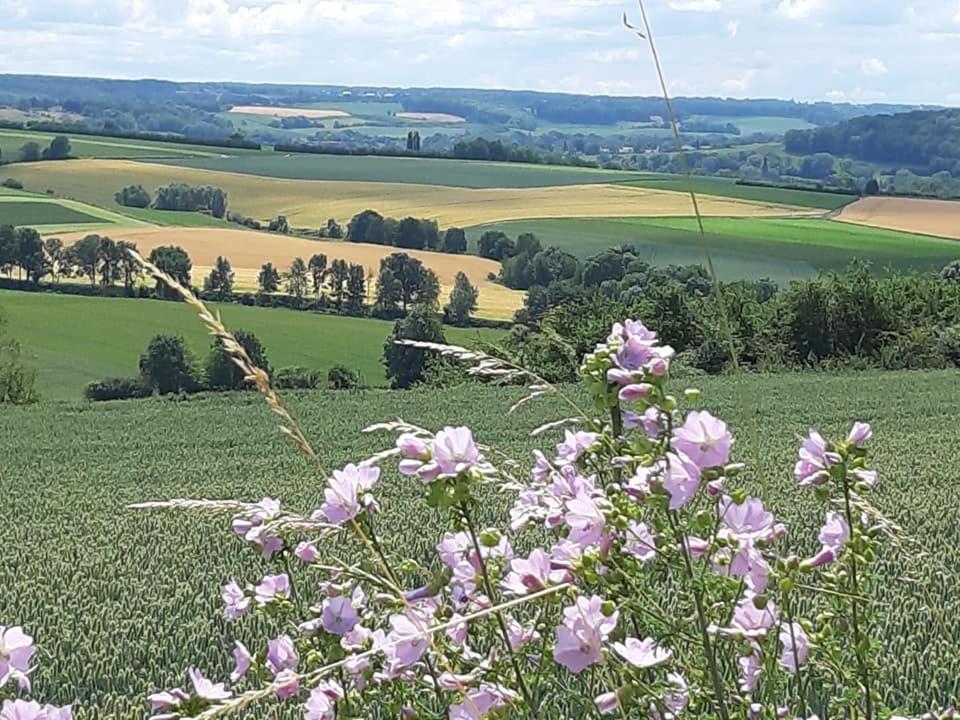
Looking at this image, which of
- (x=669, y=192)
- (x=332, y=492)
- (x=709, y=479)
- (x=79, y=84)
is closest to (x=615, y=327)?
(x=709, y=479)

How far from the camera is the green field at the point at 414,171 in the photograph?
241 feet

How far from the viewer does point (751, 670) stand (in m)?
1.72

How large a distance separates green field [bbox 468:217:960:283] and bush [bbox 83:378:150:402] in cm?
1669

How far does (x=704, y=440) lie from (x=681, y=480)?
0.05 m

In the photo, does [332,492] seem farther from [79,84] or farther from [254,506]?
[79,84]

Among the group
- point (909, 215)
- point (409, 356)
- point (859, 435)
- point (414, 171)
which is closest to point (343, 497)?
point (859, 435)

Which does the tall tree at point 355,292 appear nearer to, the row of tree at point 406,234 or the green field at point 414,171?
the row of tree at point 406,234

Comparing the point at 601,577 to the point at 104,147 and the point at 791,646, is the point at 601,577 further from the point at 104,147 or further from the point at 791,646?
the point at 104,147

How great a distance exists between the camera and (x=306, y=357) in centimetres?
3825

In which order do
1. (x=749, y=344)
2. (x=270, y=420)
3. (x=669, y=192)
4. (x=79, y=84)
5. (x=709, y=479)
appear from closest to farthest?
1. (x=709, y=479)
2. (x=270, y=420)
3. (x=749, y=344)
4. (x=669, y=192)
5. (x=79, y=84)

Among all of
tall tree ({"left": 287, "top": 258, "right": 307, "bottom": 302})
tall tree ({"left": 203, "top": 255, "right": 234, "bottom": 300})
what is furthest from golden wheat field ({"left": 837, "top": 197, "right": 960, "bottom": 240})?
tall tree ({"left": 203, "top": 255, "right": 234, "bottom": 300})

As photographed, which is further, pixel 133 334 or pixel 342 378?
pixel 133 334

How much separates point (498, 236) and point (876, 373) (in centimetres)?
3248

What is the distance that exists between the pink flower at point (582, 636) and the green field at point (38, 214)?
56605 mm
